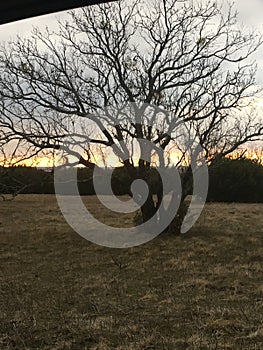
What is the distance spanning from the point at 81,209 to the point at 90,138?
15.9 ft

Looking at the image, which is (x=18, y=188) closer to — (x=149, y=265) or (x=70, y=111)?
(x=70, y=111)

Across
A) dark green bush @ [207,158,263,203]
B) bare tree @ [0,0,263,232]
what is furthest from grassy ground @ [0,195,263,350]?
dark green bush @ [207,158,263,203]

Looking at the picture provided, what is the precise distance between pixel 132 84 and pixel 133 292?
570cm

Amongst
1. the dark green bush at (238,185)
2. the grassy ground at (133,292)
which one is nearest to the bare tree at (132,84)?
the grassy ground at (133,292)

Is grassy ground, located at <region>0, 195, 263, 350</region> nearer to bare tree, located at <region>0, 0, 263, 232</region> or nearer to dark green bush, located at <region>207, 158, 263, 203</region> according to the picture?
bare tree, located at <region>0, 0, 263, 232</region>

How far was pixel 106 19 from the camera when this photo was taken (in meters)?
9.80

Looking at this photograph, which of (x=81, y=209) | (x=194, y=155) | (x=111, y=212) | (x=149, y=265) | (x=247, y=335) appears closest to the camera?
(x=247, y=335)

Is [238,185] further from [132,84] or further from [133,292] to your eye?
[133,292]

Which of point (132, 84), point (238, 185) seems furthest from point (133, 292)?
point (238, 185)

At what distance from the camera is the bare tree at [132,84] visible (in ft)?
31.3

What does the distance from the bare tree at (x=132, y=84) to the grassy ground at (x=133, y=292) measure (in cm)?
196

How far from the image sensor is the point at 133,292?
17.0 feet

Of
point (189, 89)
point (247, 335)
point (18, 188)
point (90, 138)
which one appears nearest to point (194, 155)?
point (189, 89)

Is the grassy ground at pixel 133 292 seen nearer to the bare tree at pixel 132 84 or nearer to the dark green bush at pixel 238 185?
the bare tree at pixel 132 84
